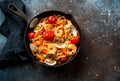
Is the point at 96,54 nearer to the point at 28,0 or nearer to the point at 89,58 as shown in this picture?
the point at 89,58

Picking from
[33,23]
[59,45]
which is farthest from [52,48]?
[33,23]

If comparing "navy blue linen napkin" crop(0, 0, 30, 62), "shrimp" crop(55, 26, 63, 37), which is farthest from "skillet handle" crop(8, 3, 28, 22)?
"shrimp" crop(55, 26, 63, 37)

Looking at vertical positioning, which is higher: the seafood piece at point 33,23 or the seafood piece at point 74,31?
the seafood piece at point 33,23

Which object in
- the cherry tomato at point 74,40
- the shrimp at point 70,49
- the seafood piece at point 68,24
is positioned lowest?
the shrimp at point 70,49

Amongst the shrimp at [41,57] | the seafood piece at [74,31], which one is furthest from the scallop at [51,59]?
the seafood piece at [74,31]

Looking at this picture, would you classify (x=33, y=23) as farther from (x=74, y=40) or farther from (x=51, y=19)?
(x=74, y=40)

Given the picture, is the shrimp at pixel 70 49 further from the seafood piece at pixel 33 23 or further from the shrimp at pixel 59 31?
the seafood piece at pixel 33 23
